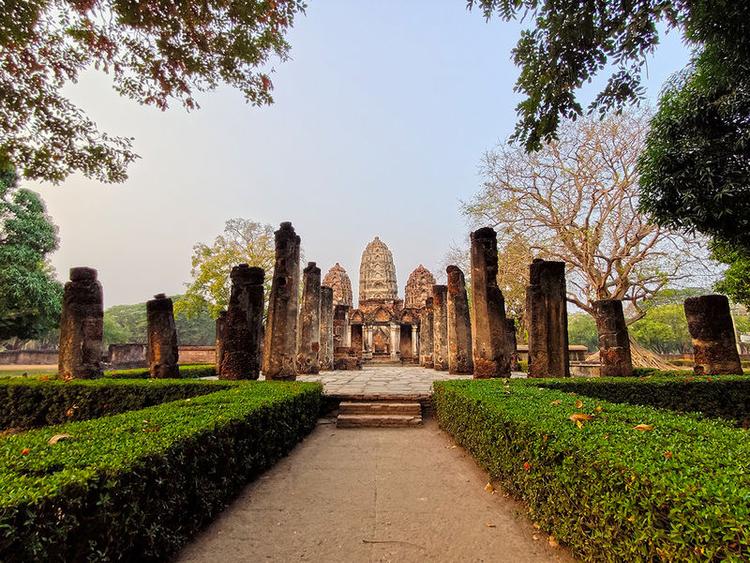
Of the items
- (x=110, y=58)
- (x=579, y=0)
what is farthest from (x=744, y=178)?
(x=110, y=58)

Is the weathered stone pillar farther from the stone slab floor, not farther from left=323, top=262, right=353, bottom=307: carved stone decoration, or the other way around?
left=323, top=262, right=353, bottom=307: carved stone decoration

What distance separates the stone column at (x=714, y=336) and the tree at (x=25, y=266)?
25953mm

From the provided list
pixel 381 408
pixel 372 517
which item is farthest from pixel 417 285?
pixel 372 517

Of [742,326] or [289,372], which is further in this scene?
[742,326]

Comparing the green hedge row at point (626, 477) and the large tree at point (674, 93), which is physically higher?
the large tree at point (674, 93)

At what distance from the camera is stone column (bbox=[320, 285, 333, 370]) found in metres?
17.2

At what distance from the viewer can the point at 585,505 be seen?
8.08 ft

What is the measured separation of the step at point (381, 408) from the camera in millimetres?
7453

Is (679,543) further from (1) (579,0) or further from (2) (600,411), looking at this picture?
(1) (579,0)

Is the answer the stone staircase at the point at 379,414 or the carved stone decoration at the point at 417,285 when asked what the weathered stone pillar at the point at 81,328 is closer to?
the stone staircase at the point at 379,414

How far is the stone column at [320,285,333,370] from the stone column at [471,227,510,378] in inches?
364

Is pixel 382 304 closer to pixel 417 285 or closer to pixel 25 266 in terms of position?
pixel 417 285

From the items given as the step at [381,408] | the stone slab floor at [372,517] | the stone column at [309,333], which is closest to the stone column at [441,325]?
the stone column at [309,333]

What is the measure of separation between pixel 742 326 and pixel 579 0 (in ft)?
164
